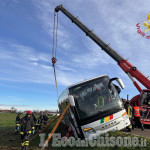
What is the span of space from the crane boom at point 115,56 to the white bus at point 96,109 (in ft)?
24.4

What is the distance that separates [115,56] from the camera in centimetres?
1512

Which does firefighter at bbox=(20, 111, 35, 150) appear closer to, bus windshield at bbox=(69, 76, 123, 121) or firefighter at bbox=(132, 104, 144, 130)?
bus windshield at bbox=(69, 76, 123, 121)

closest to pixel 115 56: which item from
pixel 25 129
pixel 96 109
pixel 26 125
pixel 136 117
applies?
pixel 136 117

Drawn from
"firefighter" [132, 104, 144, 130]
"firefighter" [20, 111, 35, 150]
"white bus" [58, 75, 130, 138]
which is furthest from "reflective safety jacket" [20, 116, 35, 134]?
"firefighter" [132, 104, 144, 130]

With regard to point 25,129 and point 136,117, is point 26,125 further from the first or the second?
point 136,117

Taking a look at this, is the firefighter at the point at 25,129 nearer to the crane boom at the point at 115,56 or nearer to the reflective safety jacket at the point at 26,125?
the reflective safety jacket at the point at 26,125

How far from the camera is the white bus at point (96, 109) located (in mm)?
6559

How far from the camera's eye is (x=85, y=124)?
6.55 m

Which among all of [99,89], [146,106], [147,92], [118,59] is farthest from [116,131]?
[118,59]

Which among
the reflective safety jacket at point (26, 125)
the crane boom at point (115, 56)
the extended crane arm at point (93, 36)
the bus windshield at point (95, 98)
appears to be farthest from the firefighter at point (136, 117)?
the extended crane arm at point (93, 36)

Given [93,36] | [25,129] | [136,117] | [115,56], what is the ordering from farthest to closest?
[93,36] < [115,56] < [136,117] < [25,129]

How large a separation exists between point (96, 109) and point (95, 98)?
479mm

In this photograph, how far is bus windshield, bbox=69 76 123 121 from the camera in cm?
672

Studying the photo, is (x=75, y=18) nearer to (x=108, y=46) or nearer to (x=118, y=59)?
(x=108, y=46)
